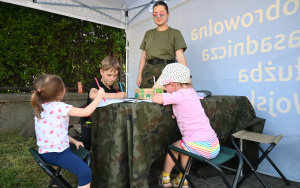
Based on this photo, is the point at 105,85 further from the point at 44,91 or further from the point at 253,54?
the point at 253,54

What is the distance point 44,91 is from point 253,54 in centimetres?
243

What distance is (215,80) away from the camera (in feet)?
10.2

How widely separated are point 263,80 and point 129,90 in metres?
3.11

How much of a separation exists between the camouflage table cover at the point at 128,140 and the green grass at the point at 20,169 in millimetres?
866

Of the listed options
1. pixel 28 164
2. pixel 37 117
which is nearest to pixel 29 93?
pixel 28 164

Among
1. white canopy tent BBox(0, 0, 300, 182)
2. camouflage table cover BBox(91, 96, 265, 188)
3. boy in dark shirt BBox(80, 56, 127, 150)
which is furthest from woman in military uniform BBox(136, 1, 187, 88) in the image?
camouflage table cover BBox(91, 96, 265, 188)

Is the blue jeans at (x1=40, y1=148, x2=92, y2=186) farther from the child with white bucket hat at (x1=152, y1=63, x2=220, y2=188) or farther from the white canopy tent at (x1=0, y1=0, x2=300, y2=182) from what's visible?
the white canopy tent at (x1=0, y1=0, x2=300, y2=182)

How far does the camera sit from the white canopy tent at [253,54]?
239cm

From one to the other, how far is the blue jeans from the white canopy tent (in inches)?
87.0

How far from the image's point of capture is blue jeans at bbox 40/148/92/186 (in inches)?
56.1

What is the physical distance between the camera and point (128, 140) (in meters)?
1.43

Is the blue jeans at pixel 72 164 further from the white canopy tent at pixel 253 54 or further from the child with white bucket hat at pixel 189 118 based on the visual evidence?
the white canopy tent at pixel 253 54

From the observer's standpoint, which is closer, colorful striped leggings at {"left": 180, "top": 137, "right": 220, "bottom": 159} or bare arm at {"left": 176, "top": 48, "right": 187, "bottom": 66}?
colorful striped leggings at {"left": 180, "top": 137, "right": 220, "bottom": 159}

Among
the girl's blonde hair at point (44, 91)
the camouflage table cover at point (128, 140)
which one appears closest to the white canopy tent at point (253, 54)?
the camouflage table cover at point (128, 140)
